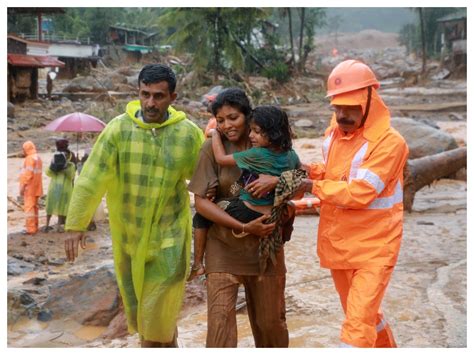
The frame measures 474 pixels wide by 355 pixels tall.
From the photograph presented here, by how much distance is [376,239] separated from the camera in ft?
12.3

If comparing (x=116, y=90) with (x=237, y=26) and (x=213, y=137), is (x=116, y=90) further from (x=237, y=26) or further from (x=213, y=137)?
(x=213, y=137)

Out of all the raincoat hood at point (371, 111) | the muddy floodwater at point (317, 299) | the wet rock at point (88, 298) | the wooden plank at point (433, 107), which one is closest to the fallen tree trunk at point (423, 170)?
the muddy floodwater at point (317, 299)

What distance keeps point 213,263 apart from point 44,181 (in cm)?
1090

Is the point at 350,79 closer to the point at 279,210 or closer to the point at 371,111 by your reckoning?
the point at 371,111

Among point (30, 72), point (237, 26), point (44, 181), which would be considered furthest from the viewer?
point (237, 26)

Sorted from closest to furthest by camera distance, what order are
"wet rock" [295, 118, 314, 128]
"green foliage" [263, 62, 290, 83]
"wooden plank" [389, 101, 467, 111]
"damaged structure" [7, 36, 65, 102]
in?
"wet rock" [295, 118, 314, 128] < "wooden plank" [389, 101, 467, 111] < "damaged structure" [7, 36, 65, 102] < "green foliage" [263, 62, 290, 83]

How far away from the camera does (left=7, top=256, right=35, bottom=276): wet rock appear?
27.0 ft

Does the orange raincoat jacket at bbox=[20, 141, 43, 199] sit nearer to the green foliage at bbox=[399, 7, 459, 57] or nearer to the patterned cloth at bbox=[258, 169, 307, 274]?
the patterned cloth at bbox=[258, 169, 307, 274]

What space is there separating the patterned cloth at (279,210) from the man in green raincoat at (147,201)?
0.67 meters

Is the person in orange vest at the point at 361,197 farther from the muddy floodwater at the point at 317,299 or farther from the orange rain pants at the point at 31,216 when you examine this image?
the orange rain pants at the point at 31,216

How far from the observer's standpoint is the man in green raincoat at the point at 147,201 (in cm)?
401

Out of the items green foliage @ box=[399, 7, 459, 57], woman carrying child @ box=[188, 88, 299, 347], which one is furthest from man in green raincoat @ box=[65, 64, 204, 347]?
green foliage @ box=[399, 7, 459, 57]

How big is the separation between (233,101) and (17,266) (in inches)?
224
